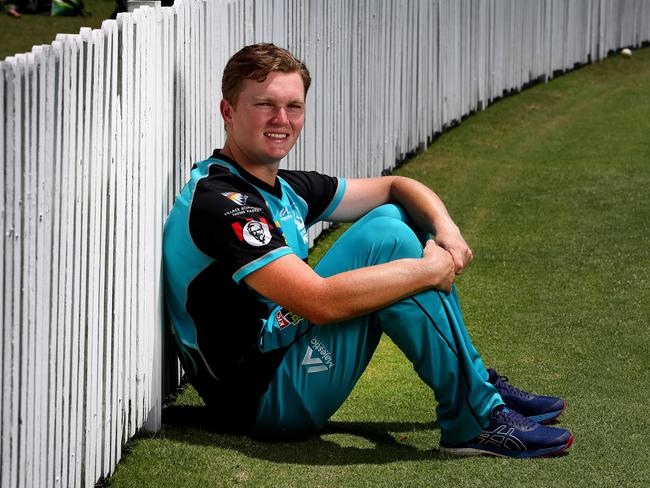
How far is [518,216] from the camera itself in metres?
8.80

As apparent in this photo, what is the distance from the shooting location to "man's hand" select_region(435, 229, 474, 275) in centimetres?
457

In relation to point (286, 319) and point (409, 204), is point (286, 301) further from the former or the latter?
point (409, 204)

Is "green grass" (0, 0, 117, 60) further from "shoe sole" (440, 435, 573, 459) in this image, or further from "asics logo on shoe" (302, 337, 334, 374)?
"shoe sole" (440, 435, 573, 459)

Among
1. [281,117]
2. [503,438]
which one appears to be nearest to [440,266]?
[503,438]

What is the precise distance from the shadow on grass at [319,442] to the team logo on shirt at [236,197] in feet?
2.99

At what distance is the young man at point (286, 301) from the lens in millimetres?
4137

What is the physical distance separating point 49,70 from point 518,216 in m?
5.91

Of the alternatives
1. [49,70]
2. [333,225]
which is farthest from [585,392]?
[333,225]

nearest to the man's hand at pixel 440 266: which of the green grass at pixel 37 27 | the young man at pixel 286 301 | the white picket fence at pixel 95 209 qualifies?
the young man at pixel 286 301

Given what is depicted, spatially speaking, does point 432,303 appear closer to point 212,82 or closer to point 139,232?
point 139,232

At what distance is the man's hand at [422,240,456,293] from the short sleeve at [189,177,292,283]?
20.1 inches

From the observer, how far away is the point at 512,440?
4.36 meters

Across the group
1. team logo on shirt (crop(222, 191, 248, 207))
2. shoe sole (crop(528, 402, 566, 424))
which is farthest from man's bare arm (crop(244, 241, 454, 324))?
shoe sole (crop(528, 402, 566, 424))

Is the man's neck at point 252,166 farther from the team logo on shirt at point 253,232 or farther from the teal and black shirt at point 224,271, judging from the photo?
the team logo on shirt at point 253,232
